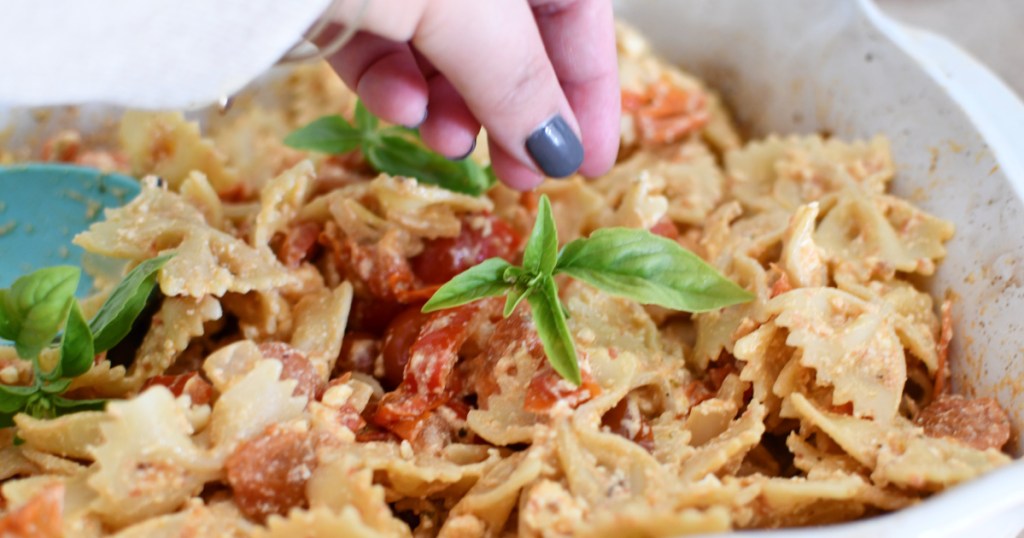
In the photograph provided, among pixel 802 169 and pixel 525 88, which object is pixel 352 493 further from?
pixel 802 169

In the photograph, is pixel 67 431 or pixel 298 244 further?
pixel 298 244

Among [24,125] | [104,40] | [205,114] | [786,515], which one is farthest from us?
[205,114]

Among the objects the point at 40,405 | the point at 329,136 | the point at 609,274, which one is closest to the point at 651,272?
the point at 609,274

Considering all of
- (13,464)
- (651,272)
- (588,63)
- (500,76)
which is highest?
(500,76)

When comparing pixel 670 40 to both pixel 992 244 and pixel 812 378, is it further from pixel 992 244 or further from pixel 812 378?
pixel 812 378

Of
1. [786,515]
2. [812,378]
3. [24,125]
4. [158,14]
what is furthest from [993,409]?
[24,125]

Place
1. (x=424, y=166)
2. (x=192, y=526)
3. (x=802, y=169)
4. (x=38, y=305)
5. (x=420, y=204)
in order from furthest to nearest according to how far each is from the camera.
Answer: (x=802, y=169) → (x=424, y=166) → (x=420, y=204) → (x=38, y=305) → (x=192, y=526)
